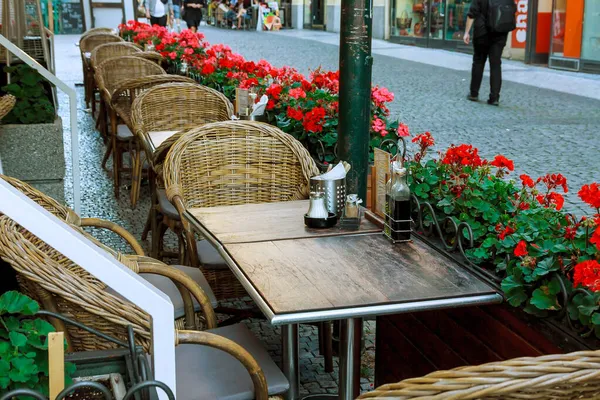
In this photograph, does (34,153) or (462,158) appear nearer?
(462,158)

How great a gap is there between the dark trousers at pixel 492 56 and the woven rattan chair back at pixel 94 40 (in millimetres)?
4469

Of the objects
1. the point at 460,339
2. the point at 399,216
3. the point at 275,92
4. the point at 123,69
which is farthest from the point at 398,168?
the point at 123,69

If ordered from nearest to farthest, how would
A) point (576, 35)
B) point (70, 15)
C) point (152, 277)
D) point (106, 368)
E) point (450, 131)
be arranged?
1. point (106, 368)
2. point (152, 277)
3. point (450, 131)
4. point (576, 35)
5. point (70, 15)

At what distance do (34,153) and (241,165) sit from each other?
2.27m

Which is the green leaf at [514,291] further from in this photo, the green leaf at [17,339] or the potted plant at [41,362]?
the green leaf at [17,339]

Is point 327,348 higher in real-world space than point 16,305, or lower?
lower

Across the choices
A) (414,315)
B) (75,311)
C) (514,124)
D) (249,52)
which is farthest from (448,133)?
(249,52)

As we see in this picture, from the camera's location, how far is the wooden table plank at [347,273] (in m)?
2.22

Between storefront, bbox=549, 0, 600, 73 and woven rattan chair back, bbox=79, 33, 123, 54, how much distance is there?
25.0 feet

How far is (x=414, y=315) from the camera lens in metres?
2.78

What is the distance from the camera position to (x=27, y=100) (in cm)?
561

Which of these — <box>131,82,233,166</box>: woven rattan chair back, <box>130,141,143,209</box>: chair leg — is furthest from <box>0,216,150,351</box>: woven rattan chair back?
<box>130,141,143,209</box>: chair leg

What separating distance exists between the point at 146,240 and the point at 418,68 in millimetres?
11005

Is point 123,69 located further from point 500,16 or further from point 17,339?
point 17,339
